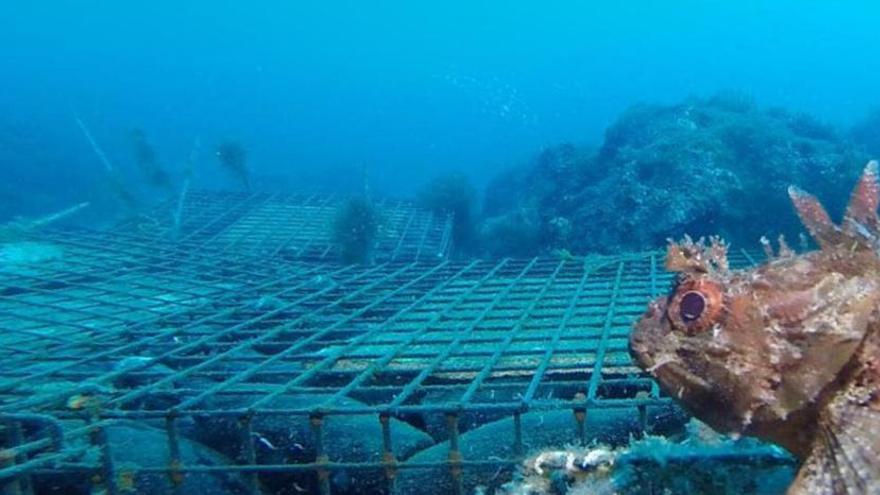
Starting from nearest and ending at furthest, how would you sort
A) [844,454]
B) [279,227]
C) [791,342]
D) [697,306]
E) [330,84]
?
[844,454] → [791,342] → [697,306] → [279,227] → [330,84]

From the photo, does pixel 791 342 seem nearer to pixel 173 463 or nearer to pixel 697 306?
pixel 697 306

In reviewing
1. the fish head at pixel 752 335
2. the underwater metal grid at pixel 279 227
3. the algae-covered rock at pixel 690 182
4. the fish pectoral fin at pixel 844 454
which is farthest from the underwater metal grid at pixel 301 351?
the algae-covered rock at pixel 690 182

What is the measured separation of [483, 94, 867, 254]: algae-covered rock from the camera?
34.1ft

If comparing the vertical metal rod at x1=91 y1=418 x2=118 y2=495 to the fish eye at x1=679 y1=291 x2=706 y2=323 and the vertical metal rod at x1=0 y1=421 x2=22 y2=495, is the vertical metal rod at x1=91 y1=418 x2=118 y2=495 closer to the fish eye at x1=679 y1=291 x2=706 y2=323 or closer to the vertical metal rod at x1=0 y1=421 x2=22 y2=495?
the vertical metal rod at x1=0 y1=421 x2=22 y2=495

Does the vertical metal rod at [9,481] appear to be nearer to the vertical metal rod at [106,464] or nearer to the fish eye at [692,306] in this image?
the vertical metal rod at [106,464]

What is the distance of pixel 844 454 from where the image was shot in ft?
5.41

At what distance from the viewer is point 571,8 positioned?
14412 centimetres

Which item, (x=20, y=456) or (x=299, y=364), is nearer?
(x=20, y=456)

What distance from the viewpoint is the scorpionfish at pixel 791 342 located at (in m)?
1.74

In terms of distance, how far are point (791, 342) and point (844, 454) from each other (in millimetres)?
300

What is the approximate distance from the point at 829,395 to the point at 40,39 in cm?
12275

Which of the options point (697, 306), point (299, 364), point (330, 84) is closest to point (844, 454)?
point (697, 306)

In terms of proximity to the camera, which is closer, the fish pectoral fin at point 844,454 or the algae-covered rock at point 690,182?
the fish pectoral fin at point 844,454

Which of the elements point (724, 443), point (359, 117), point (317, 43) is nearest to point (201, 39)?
point (317, 43)
